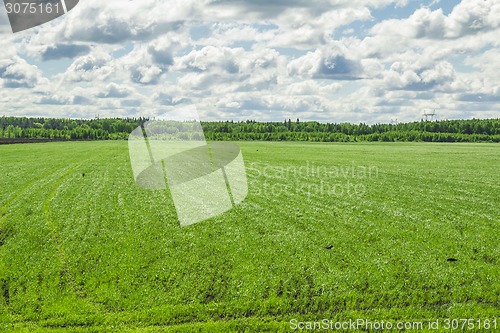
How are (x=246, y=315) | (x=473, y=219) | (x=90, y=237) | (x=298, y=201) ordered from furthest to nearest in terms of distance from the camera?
(x=298, y=201) < (x=473, y=219) < (x=90, y=237) < (x=246, y=315)

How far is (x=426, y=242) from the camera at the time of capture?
58.1 feet

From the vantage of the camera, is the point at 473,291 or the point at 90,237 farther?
the point at 90,237

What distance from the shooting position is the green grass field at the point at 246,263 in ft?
40.9

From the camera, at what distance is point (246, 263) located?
15.4 meters

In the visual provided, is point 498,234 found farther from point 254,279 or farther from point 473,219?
point 254,279


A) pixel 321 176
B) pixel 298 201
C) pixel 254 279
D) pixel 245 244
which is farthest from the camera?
pixel 321 176

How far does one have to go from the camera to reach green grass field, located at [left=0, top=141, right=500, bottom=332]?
12477mm

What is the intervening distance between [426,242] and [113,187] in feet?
68.2

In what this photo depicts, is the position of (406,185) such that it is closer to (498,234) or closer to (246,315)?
(498,234)

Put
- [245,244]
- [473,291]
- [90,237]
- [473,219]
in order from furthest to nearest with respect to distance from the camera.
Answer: [473,219], [90,237], [245,244], [473,291]

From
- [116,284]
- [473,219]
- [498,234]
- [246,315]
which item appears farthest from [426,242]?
[116,284]

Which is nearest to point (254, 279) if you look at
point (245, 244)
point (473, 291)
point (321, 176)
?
point (245, 244)

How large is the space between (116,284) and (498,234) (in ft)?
48.7

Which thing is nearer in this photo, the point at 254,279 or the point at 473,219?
the point at 254,279
